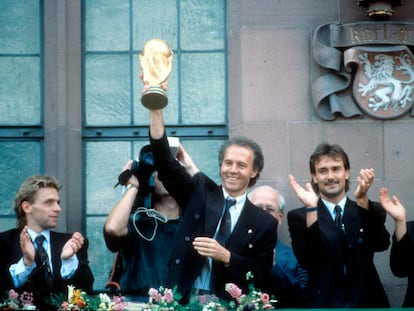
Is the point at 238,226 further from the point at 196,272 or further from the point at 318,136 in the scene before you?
the point at 318,136

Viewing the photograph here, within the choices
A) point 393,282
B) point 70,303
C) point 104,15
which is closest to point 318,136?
point 393,282

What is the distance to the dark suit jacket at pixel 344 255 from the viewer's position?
40.2 feet

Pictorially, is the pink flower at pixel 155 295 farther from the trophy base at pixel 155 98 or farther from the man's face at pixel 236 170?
the trophy base at pixel 155 98

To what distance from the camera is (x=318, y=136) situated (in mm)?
14117

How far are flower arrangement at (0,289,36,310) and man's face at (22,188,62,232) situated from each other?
983 mm

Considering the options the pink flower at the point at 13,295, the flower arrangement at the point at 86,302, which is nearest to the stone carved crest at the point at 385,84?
the flower arrangement at the point at 86,302

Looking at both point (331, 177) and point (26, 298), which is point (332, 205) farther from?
point (26, 298)

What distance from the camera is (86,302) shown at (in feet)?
37.9

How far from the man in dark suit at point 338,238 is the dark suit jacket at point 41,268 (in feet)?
5.35

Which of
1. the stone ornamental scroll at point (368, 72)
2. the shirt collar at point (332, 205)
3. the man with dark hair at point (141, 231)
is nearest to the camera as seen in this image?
the shirt collar at point (332, 205)

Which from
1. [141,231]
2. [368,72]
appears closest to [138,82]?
[368,72]

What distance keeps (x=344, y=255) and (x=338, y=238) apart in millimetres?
137

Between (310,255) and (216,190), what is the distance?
34.4 inches

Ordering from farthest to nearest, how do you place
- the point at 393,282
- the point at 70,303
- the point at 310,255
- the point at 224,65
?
1. the point at 224,65
2. the point at 393,282
3. the point at 310,255
4. the point at 70,303
